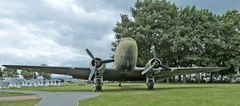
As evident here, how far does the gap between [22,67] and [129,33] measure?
111 ft

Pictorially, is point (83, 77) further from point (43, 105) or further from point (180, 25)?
point (180, 25)

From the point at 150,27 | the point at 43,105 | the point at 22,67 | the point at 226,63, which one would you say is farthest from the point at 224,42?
the point at 43,105

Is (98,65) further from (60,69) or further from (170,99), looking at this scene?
(170,99)

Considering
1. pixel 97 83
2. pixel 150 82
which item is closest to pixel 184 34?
pixel 150 82

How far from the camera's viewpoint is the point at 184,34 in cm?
6116

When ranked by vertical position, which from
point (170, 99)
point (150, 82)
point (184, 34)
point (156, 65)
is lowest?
point (170, 99)

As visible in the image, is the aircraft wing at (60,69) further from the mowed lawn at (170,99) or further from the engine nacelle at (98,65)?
the mowed lawn at (170,99)

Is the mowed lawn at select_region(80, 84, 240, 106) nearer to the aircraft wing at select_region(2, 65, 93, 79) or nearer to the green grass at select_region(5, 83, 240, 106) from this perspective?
the green grass at select_region(5, 83, 240, 106)

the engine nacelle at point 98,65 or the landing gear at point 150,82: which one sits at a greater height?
the engine nacelle at point 98,65

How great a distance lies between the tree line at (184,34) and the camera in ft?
196

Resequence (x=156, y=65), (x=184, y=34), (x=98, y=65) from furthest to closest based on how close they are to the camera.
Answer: (x=184, y=34), (x=156, y=65), (x=98, y=65)

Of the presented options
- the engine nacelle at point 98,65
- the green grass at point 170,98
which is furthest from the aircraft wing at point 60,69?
the green grass at point 170,98

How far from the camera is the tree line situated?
59.9 meters

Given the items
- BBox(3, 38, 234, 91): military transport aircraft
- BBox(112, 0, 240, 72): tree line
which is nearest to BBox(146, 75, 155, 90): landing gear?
BBox(3, 38, 234, 91): military transport aircraft
